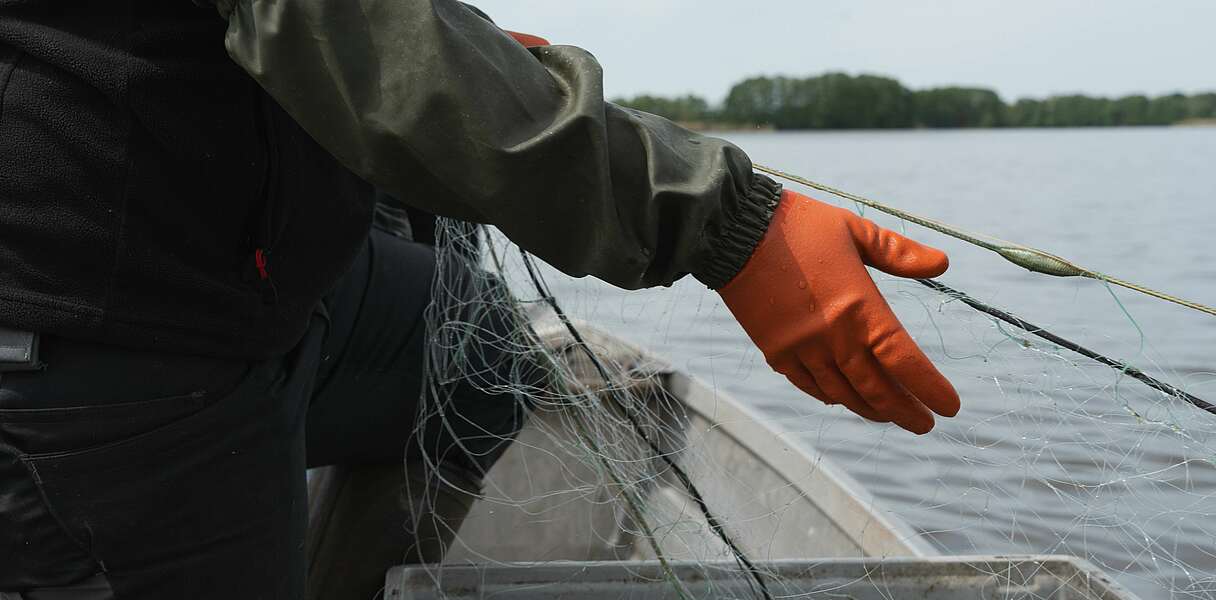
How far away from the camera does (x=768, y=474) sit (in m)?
3.38

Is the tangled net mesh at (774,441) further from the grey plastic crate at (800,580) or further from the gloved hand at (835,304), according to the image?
the gloved hand at (835,304)

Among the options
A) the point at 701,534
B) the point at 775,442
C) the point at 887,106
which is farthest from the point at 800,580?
the point at 887,106

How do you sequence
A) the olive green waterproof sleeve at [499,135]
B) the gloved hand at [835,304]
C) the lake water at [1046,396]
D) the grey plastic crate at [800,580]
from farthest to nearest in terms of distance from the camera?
the lake water at [1046,396] < the grey plastic crate at [800,580] < the gloved hand at [835,304] < the olive green waterproof sleeve at [499,135]

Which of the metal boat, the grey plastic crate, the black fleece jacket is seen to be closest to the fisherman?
the black fleece jacket

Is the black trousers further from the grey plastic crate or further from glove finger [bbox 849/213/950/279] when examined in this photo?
glove finger [bbox 849/213/950/279]

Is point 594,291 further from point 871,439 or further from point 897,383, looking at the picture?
point 871,439

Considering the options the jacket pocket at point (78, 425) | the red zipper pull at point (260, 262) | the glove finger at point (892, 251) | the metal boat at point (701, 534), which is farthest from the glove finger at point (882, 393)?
the jacket pocket at point (78, 425)

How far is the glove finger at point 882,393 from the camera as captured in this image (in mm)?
1503

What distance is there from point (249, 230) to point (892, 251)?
0.95 m

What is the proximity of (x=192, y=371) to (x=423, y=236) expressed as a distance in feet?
4.35

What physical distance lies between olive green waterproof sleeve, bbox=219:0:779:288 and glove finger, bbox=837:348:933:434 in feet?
0.79

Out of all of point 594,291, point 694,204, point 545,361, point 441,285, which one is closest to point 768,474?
point 594,291

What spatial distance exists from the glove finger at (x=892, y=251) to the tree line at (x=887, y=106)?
119 centimetres

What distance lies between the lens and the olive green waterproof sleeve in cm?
124
